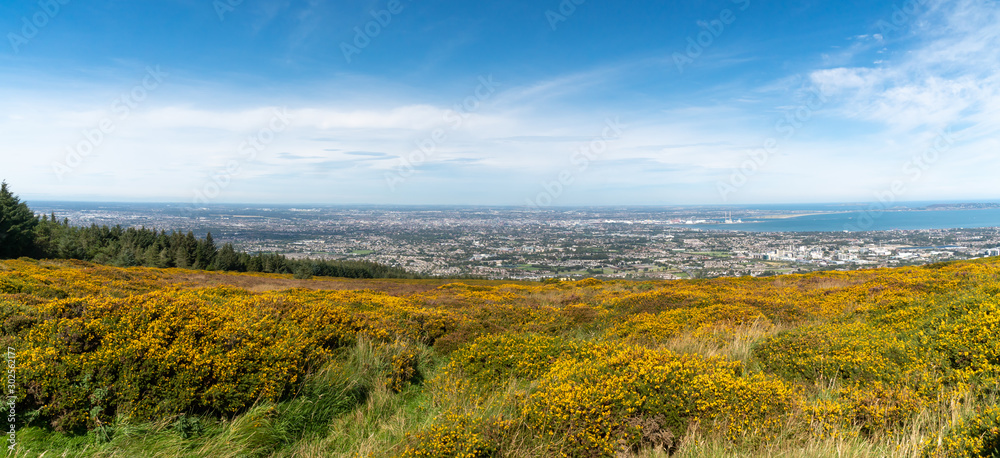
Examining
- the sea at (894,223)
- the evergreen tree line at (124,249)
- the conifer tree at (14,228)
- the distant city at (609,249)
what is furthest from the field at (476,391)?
the sea at (894,223)

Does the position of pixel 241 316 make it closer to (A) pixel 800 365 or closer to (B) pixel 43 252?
(A) pixel 800 365

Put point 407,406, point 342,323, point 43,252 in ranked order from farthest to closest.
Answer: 1. point 43,252
2. point 342,323
3. point 407,406

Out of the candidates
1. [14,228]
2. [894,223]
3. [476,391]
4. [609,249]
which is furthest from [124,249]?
[894,223]

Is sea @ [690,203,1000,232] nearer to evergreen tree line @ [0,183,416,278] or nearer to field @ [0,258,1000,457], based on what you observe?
evergreen tree line @ [0,183,416,278]

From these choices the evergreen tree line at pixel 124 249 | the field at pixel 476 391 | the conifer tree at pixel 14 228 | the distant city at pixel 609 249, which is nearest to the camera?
the field at pixel 476 391

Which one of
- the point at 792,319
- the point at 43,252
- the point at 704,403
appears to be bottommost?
the point at 43,252

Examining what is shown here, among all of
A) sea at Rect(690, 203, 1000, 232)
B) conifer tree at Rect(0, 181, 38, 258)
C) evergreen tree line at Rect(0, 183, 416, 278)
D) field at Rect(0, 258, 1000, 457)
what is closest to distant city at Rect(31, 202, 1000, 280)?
sea at Rect(690, 203, 1000, 232)

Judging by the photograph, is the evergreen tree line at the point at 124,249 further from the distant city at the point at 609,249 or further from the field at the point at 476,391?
the field at the point at 476,391

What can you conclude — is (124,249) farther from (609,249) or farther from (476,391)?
(609,249)

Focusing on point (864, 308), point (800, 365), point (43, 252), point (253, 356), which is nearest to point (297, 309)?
point (253, 356)
